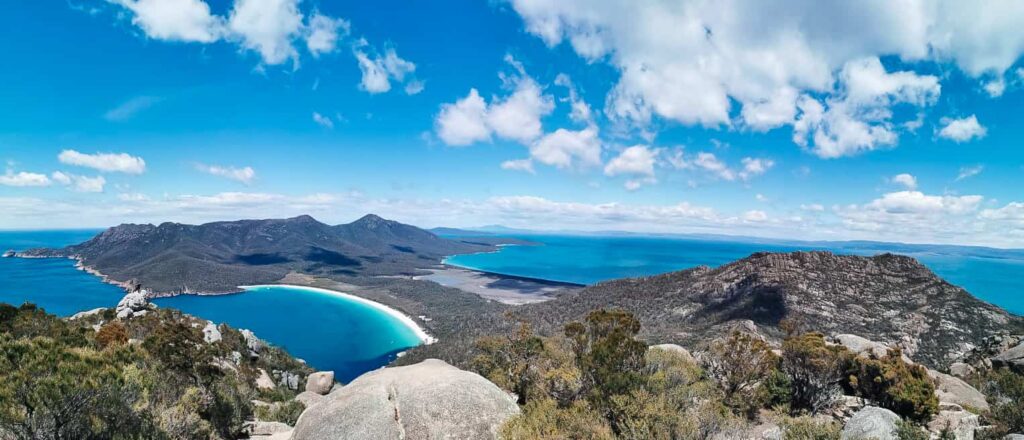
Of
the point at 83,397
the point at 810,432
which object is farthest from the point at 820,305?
the point at 83,397

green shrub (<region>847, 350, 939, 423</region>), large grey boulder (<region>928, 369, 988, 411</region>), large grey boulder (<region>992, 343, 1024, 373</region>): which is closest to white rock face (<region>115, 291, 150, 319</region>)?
green shrub (<region>847, 350, 939, 423</region>)

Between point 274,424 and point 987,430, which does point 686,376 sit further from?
point 274,424

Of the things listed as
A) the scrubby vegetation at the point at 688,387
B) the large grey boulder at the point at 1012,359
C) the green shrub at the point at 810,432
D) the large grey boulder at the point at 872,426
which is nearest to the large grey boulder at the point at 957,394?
the scrubby vegetation at the point at 688,387

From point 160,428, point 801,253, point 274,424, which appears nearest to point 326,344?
point 274,424

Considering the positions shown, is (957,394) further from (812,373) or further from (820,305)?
(820,305)

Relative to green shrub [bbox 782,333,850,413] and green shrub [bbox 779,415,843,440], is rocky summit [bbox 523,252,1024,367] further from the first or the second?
green shrub [bbox 779,415,843,440]

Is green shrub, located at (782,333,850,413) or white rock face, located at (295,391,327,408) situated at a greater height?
green shrub, located at (782,333,850,413)
